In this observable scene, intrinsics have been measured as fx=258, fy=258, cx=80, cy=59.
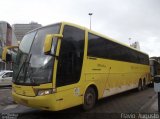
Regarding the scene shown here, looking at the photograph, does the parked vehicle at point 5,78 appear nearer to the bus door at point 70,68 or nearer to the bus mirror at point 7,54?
the bus mirror at point 7,54

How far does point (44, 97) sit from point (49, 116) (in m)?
1.55

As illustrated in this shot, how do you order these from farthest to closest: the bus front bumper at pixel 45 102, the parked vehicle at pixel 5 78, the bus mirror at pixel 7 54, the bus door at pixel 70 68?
1. the parked vehicle at pixel 5 78
2. the bus mirror at pixel 7 54
3. the bus door at pixel 70 68
4. the bus front bumper at pixel 45 102

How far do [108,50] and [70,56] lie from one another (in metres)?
3.89

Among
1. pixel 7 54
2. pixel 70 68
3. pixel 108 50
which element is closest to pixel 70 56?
pixel 70 68

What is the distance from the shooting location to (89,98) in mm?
10375

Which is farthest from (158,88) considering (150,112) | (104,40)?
(104,40)

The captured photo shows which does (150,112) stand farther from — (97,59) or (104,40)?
(104,40)

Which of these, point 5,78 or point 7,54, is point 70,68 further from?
point 5,78

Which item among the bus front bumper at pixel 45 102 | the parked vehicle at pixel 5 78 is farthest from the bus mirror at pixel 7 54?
the parked vehicle at pixel 5 78

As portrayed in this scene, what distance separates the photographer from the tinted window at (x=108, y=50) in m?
10.8

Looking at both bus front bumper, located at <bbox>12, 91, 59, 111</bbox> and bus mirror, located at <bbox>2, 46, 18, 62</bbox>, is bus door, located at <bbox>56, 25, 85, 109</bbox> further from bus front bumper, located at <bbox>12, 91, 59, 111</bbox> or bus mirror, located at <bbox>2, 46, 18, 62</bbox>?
bus mirror, located at <bbox>2, 46, 18, 62</bbox>

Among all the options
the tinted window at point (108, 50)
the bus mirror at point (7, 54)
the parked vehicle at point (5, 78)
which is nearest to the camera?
the bus mirror at point (7, 54)

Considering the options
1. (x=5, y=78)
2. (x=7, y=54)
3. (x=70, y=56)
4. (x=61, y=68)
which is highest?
(x=7, y=54)

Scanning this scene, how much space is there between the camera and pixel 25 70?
28.3ft
